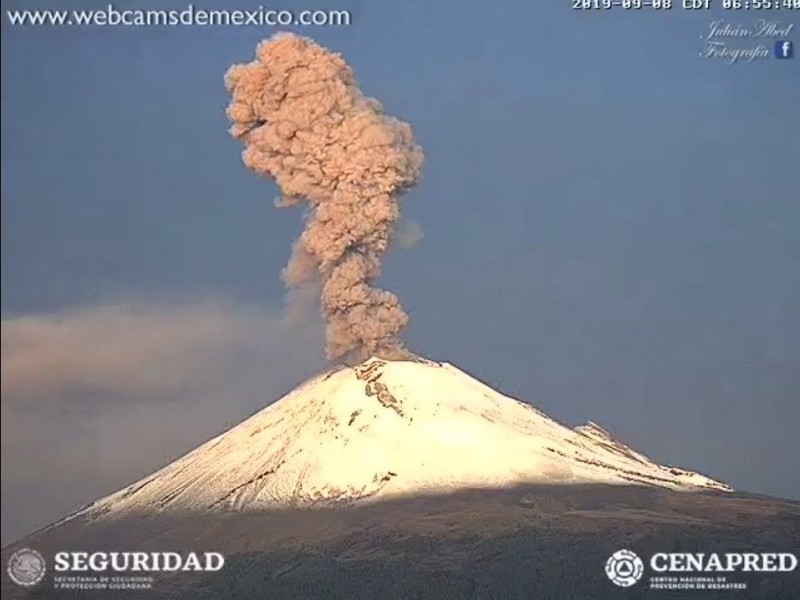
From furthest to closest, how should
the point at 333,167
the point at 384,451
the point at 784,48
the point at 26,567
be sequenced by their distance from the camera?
the point at 333,167
the point at 384,451
the point at 784,48
the point at 26,567

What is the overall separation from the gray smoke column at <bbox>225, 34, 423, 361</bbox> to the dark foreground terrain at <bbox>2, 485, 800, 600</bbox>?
0.64 metres

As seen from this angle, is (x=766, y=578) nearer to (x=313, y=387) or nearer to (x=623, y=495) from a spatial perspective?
(x=623, y=495)

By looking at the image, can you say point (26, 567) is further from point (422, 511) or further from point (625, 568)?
point (625, 568)

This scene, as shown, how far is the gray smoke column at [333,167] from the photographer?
5711 millimetres

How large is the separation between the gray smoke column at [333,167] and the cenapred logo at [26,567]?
1.21 m

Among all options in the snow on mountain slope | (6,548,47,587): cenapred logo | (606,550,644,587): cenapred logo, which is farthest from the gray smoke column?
(6,548,47,587): cenapred logo

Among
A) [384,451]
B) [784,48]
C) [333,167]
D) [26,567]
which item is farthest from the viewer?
[333,167]

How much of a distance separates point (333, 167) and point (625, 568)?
5.89 feet

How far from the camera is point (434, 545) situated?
18.5 feet

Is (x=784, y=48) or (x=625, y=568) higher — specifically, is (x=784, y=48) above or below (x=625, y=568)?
above

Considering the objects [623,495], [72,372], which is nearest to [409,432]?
[623,495]

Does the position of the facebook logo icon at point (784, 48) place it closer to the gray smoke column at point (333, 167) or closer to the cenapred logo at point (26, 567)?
the gray smoke column at point (333, 167)

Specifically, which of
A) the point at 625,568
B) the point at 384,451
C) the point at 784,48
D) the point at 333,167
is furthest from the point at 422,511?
the point at 784,48

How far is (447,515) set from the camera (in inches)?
227
